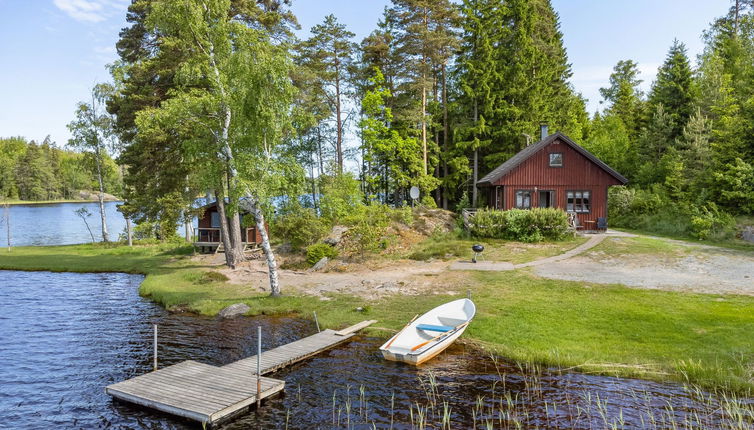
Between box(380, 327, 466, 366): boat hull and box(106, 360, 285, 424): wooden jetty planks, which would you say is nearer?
box(106, 360, 285, 424): wooden jetty planks

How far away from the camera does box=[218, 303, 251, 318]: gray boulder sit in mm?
18406

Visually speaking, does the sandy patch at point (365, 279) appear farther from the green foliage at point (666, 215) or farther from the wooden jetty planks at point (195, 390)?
the green foliage at point (666, 215)

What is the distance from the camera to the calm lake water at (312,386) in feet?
32.6

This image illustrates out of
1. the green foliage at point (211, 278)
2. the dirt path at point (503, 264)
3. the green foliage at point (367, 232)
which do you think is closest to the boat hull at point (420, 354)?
the dirt path at point (503, 264)

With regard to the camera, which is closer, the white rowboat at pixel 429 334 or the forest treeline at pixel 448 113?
the white rowboat at pixel 429 334

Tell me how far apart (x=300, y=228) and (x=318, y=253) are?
3929 millimetres

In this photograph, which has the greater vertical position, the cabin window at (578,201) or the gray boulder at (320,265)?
the cabin window at (578,201)

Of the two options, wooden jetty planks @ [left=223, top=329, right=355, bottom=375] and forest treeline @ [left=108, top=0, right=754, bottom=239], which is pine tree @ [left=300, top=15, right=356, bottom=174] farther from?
wooden jetty planks @ [left=223, top=329, right=355, bottom=375]

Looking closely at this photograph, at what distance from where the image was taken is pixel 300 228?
31.0 m

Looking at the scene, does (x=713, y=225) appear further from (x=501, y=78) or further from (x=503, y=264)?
(x=501, y=78)

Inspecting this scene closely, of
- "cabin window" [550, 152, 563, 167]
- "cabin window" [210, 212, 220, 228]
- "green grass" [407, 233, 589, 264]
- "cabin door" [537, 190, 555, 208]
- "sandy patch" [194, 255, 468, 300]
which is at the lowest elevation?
"sandy patch" [194, 255, 468, 300]

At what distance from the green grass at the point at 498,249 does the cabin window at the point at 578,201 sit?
16.2 ft

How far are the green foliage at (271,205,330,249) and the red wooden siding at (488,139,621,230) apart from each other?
1479cm

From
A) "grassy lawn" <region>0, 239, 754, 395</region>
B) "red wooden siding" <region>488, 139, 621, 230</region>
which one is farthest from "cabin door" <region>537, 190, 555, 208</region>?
"grassy lawn" <region>0, 239, 754, 395</region>
